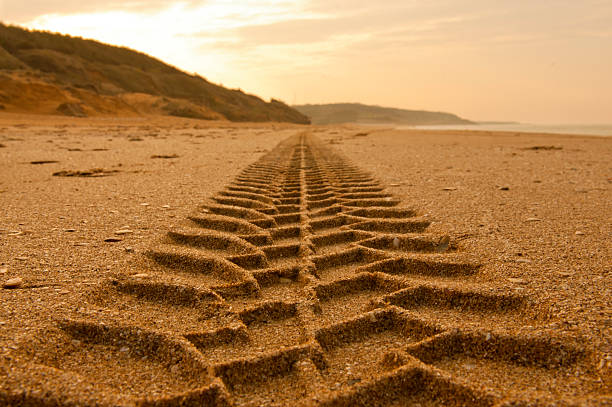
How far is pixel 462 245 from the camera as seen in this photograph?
203 centimetres

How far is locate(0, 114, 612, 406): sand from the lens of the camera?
1.02 meters

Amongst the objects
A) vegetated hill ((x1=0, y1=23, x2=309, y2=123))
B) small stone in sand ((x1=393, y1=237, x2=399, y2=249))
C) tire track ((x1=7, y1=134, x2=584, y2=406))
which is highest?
vegetated hill ((x1=0, y1=23, x2=309, y2=123))

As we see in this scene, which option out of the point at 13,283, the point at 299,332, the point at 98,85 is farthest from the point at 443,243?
the point at 98,85

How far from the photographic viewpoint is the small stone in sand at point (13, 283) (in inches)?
57.7

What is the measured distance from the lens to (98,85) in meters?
35.5

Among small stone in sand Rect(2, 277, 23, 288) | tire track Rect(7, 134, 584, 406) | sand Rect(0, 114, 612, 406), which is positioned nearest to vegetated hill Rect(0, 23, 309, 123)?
sand Rect(0, 114, 612, 406)

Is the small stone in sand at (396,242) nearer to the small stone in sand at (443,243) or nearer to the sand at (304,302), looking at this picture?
the sand at (304,302)

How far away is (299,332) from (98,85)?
39.3 meters

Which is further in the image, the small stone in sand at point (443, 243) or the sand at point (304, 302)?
Answer: the small stone in sand at point (443, 243)

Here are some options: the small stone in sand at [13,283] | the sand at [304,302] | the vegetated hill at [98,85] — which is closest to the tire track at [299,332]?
the sand at [304,302]

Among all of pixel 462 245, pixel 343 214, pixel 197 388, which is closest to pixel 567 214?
pixel 462 245

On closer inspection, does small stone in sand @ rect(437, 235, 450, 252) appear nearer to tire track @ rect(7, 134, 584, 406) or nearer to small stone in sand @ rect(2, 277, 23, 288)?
tire track @ rect(7, 134, 584, 406)

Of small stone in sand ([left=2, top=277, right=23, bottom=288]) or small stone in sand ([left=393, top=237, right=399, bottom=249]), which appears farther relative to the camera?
small stone in sand ([left=393, top=237, right=399, bottom=249])

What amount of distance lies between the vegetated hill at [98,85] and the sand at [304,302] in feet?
74.3
